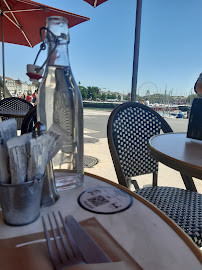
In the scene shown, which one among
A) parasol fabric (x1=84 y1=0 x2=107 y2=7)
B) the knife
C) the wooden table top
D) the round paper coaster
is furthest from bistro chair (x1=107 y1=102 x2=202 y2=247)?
parasol fabric (x1=84 y1=0 x2=107 y2=7)

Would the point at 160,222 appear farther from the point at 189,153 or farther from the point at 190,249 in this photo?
the point at 189,153

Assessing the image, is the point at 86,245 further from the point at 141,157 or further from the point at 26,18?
the point at 26,18

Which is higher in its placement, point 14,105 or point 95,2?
point 95,2

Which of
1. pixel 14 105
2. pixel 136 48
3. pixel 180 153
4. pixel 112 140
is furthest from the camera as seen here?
pixel 14 105

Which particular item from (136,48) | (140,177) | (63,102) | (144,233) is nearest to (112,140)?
(63,102)

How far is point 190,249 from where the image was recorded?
1.04 feet

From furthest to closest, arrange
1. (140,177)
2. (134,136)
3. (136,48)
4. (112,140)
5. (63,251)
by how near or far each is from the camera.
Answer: (140,177), (136,48), (134,136), (112,140), (63,251)

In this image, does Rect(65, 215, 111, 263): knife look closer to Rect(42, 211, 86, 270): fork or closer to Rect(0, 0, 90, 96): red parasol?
Rect(42, 211, 86, 270): fork

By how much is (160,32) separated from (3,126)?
86.8 feet

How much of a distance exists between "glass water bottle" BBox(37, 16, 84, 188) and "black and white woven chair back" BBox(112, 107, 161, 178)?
0.53 m

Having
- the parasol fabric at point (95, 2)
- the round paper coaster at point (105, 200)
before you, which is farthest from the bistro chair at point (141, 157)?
the parasol fabric at point (95, 2)

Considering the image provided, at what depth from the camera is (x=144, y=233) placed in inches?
13.7

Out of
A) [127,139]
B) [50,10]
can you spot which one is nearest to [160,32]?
[50,10]

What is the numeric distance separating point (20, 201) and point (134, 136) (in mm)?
856
